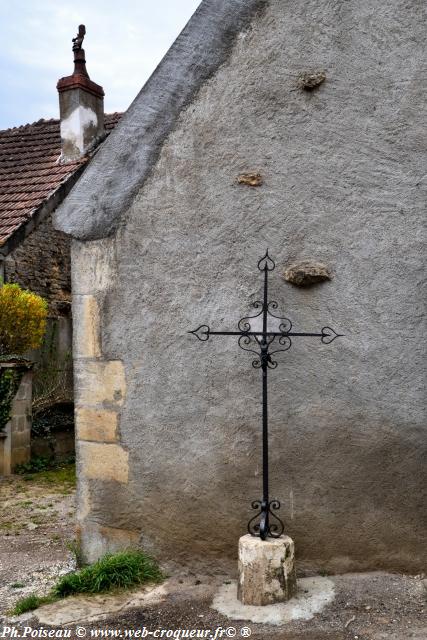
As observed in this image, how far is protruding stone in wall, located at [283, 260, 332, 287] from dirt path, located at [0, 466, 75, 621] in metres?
2.37

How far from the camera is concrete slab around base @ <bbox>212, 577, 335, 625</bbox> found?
3.02 m

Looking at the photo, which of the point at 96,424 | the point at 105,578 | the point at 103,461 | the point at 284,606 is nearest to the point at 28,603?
the point at 105,578

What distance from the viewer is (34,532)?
5.06 meters

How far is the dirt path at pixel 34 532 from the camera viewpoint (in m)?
3.81

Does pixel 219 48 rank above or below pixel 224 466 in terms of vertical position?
above

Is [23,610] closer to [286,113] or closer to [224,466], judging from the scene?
[224,466]

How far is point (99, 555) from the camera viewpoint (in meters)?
3.77

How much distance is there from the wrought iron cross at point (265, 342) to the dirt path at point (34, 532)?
4.60ft

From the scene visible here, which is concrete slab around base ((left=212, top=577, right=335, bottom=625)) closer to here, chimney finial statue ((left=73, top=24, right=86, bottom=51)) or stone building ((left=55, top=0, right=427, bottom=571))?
stone building ((left=55, top=0, right=427, bottom=571))

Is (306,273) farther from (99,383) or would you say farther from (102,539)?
(102,539)

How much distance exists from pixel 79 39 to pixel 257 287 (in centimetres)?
794

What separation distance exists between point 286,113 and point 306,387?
1.68 meters

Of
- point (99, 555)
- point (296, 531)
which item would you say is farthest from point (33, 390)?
point (296, 531)

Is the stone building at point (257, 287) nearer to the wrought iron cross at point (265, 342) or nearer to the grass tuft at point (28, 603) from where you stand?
the wrought iron cross at point (265, 342)
